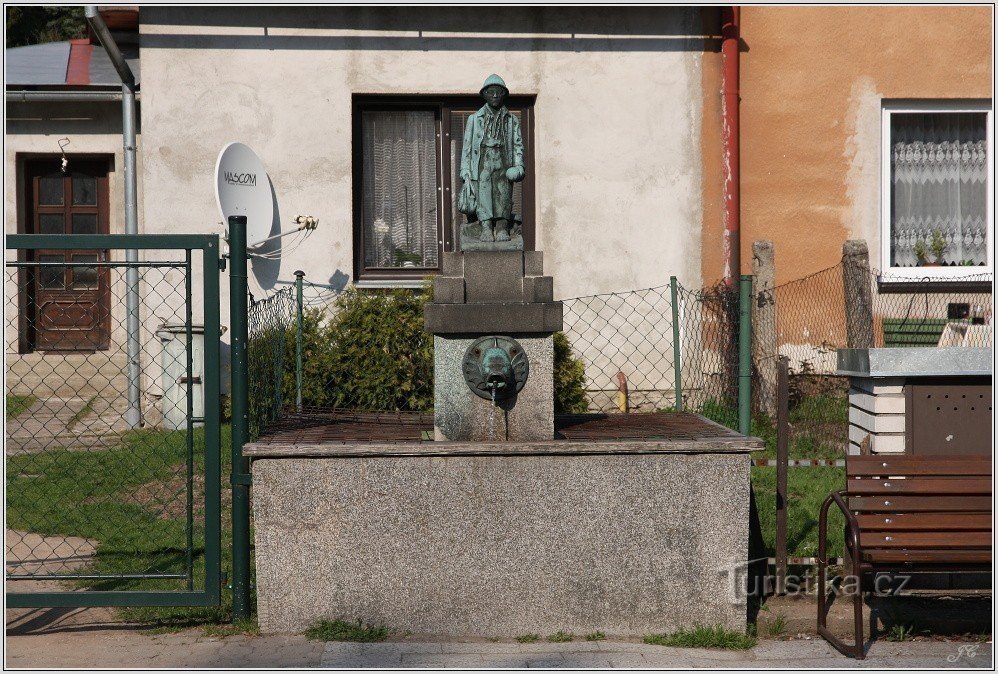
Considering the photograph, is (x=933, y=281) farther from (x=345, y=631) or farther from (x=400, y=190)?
(x=345, y=631)

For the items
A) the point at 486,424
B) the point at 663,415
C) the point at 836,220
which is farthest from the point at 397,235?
the point at 486,424

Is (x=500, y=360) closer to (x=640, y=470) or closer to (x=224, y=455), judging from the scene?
(x=640, y=470)

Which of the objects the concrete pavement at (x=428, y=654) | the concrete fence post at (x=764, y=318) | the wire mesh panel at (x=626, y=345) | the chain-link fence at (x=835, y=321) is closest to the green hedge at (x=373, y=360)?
the wire mesh panel at (x=626, y=345)

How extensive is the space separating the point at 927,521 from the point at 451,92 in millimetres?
6780

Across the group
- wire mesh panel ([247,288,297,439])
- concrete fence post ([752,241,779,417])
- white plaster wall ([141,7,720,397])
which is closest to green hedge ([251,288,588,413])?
wire mesh panel ([247,288,297,439])

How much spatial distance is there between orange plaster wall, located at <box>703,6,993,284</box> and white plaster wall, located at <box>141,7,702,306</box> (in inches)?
23.2

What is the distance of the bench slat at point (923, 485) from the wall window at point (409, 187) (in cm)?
611

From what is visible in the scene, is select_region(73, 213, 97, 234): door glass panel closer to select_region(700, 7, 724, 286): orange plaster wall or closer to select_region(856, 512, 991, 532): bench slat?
select_region(700, 7, 724, 286): orange plaster wall

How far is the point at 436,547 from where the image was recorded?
15.7 feet

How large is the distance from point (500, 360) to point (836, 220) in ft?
22.0

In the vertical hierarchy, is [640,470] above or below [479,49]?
below

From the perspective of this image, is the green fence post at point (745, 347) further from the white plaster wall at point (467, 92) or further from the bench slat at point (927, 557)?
the white plaster wall at point (467, 92)

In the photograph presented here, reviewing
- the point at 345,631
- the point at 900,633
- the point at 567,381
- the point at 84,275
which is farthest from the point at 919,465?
the point at 84,275

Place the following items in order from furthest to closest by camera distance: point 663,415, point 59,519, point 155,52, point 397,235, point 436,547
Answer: point 397,235, point 155,52, point 59,519, point 663,415, point 436,547
